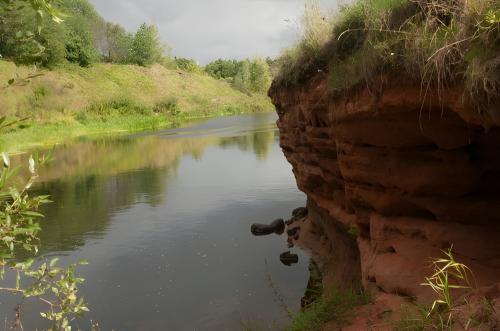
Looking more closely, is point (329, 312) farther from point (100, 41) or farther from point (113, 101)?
point (100, 41)

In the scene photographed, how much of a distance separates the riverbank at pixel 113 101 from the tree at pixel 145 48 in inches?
92.8

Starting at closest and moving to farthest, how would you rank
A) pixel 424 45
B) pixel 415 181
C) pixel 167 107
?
pixel 424 45 < pixel 415 181 < pixel 167 107

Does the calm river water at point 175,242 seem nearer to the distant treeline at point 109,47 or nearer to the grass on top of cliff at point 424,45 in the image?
the grass on top of cliff at point 424,45

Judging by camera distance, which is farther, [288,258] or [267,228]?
[267,228]

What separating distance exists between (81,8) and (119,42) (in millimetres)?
14401

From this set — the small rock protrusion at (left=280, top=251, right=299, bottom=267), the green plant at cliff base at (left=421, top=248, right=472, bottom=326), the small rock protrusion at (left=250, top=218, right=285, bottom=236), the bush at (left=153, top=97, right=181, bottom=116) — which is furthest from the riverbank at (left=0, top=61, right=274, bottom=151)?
the green plant at cliff base at (left=421, top=248, right=472, bottom=326)

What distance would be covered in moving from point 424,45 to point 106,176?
70.2ft

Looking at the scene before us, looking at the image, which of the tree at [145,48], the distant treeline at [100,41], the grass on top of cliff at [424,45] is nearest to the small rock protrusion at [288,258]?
the grass on top of cliff at [424,45]

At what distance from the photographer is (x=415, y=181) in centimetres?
585

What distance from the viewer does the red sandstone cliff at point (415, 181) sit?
201 inches

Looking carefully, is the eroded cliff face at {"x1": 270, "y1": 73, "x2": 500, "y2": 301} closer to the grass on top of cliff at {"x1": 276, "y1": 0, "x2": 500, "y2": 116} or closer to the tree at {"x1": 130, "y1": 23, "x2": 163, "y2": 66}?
the grass on top of cliff at {"x1": 276, "y1": 0, "x2": 500, "y2": 116}

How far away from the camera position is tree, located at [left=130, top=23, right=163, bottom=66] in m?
94.8

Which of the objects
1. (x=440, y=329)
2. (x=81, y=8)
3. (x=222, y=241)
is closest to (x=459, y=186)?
(x=440, y=329)

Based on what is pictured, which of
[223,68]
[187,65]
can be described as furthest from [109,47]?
[223,68]
